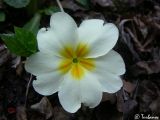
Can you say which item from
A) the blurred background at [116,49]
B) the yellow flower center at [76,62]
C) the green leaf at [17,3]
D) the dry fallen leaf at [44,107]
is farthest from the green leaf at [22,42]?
the green leaf at [17,3]

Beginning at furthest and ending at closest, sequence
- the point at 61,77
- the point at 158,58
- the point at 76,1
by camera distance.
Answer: the point at 76,1, the point at 158,58, the point at 61,77

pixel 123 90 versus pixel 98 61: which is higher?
pixel 98 61

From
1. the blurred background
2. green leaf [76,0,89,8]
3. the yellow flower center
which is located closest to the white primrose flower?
the yellow flower center

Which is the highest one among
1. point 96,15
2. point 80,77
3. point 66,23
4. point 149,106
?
point 66,23

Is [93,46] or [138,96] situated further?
[138,96]

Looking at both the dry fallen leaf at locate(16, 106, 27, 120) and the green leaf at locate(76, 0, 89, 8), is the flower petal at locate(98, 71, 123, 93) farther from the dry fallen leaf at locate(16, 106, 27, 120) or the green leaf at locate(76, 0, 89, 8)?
the green leaf at locate(76, 0, 89, 8)

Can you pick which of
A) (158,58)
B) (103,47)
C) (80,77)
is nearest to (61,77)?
(80,77)

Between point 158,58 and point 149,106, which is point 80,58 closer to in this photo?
point 149,106
